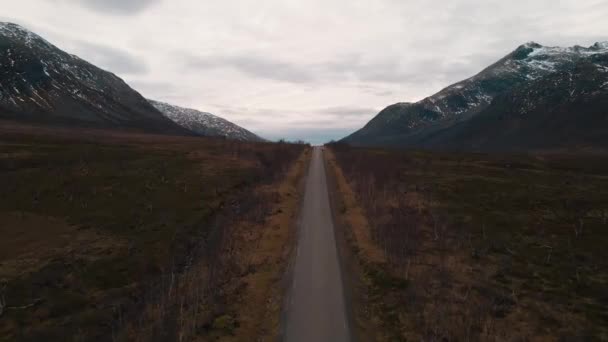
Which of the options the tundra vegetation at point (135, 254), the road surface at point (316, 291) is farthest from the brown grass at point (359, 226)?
the tundra vegetation at point (135, 254)

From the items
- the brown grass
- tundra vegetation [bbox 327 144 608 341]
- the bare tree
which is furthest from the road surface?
the bare tree

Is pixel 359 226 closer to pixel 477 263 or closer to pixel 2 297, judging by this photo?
pixel 477 263

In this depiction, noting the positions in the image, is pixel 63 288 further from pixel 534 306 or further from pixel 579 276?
pixel 579 276

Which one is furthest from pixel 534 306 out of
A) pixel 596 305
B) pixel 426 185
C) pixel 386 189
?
pixel 426 185

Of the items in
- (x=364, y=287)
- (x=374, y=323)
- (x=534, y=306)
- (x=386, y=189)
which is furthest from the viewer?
(x=386, y=189)

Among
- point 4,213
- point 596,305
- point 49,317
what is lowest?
point 596,305

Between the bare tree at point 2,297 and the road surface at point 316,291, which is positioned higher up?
the bare tree at point 2,297

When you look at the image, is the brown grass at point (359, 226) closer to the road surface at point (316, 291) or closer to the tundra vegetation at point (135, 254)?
the road surface at point (316, 291)
